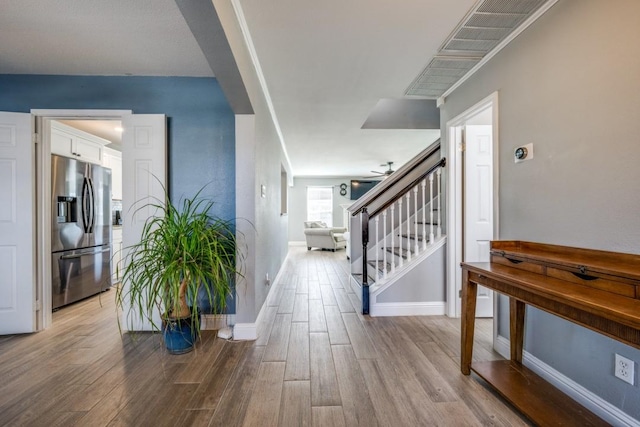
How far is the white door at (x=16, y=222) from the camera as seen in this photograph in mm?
2373

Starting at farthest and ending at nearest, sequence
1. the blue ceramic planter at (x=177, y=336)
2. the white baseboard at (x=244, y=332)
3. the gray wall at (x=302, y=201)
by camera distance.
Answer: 1. the gray wall at (x=302, y=201)
2. the white baseboard at (x=244, y=332)
3. the blue ceramic planter at (x=177, y=336)

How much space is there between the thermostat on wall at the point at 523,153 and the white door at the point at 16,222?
4.03m

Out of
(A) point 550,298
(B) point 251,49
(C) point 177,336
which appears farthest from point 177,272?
(A) point 550,298

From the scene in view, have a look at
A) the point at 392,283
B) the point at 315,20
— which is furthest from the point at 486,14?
the point at 392,283

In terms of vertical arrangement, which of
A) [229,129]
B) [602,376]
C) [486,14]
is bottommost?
[602,376]

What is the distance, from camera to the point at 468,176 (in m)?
2.77

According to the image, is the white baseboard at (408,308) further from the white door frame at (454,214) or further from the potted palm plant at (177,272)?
the potted palm plant at (177,272)

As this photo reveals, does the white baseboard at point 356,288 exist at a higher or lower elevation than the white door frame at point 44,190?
lower

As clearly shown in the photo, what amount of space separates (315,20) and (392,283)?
2.47m

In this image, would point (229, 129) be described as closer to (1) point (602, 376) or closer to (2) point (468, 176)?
(2) point (468, 176)

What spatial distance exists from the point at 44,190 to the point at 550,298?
3.86 m

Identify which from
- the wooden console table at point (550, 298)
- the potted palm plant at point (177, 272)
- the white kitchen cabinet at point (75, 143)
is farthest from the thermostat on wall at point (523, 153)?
the white kitchen cabinet at point (75, 143)

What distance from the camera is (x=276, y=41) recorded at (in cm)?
201

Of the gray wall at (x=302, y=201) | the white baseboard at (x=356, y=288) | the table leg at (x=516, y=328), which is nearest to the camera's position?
the table leg at (x=516, y=328)
